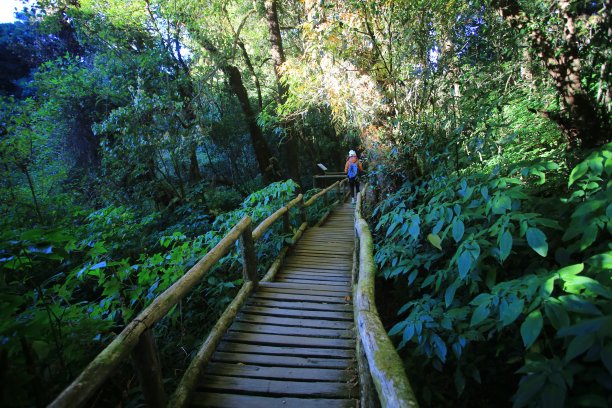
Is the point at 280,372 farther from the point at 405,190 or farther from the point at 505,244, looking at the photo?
the point at 405,190

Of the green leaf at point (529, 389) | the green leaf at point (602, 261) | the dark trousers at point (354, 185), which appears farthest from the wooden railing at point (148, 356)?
the dark trousers at point (354, 185)

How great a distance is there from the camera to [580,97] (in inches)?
139

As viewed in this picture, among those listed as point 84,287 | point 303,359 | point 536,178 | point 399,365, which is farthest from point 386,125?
point 84,287

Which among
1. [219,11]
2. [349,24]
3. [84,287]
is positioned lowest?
[84,287]

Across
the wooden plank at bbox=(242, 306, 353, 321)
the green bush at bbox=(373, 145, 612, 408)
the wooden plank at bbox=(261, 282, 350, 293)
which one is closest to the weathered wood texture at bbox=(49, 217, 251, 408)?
the wooden plank at bbox=(242, 306, 353, 321)

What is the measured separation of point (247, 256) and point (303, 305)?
1.03m

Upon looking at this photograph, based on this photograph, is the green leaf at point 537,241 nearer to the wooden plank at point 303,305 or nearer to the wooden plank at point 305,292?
the wooden plank at point 303,305

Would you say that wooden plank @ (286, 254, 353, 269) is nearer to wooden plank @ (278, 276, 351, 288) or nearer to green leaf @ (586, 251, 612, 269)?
wooden plank @ (278, 276, 351, 288)

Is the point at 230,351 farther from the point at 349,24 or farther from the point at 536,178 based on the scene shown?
the point at 349,24

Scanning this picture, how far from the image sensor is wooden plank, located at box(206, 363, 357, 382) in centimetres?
304

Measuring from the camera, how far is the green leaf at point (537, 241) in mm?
2094

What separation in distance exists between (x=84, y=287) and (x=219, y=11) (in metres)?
9.98

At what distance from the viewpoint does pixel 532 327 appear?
69.3 inches

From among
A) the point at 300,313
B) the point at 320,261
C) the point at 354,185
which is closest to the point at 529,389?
the point at 300,313
